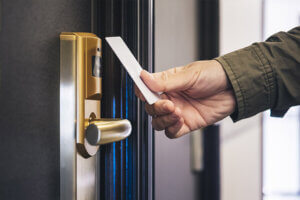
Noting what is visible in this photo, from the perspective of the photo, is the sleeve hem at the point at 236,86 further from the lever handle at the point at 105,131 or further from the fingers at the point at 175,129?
the lever handle at the point at 105,131

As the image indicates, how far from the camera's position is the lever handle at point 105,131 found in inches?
12.3

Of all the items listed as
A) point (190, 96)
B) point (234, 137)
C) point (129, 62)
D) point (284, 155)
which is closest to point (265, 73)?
point (190, 96)

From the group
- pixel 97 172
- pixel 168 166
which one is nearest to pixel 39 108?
pixel 97 172

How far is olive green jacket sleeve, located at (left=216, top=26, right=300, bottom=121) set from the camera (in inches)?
19.6

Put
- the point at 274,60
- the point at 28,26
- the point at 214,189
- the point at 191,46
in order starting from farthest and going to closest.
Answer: the point at 214,189, the point at 191,46, the point at 274,60, the point at 28,26

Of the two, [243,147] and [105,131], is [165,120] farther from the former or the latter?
[243,147]

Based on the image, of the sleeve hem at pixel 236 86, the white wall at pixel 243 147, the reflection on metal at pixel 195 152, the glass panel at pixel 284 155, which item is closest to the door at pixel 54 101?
the sleeve hem at pixel 236 86

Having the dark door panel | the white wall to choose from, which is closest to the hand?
the dark door panel

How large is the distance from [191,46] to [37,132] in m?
0.67

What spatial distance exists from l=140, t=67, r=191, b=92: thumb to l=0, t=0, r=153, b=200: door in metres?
0.04

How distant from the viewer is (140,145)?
0.43 m

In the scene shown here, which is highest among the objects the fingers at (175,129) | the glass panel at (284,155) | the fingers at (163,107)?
the fingers at (163,107)

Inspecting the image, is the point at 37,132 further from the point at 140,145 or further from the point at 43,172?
the point at 140,145

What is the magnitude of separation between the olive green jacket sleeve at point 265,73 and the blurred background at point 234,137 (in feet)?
0.50
